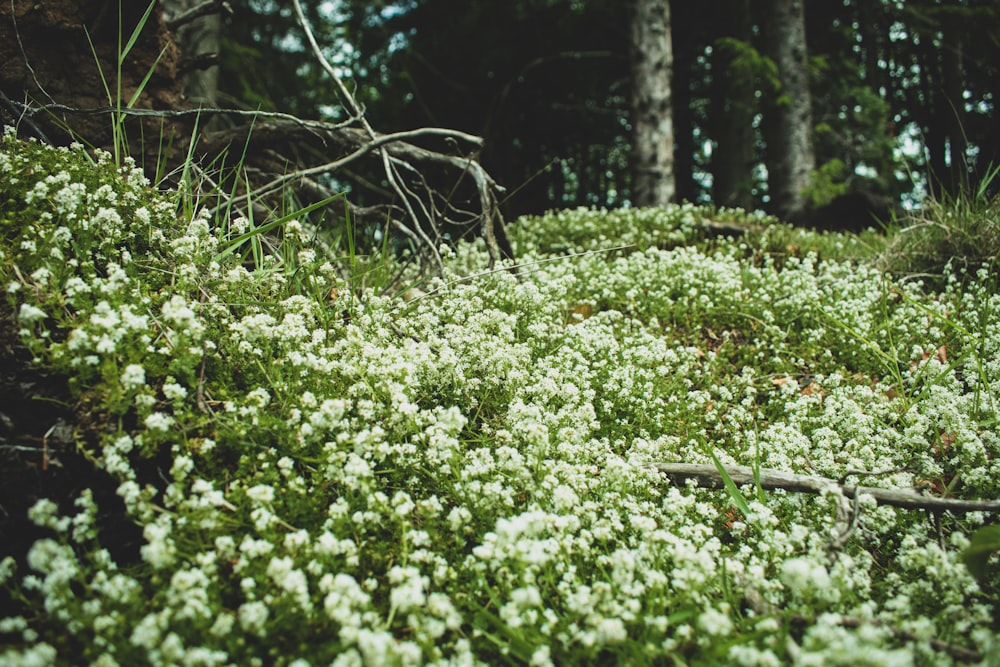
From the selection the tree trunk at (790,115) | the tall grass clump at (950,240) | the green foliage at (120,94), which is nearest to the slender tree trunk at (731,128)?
the tree trunk at (790,115)

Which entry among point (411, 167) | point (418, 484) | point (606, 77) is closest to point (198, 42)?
point (411, 167)

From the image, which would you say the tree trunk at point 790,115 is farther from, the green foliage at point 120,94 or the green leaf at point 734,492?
the green foliage at point 120,94

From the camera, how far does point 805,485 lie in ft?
8.51

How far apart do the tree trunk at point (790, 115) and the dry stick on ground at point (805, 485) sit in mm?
9399

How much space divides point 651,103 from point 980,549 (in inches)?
337

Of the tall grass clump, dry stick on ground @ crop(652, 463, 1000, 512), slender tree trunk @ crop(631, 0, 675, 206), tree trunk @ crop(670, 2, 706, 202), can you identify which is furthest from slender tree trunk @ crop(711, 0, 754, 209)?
dry stick on ground @ crop(652, 463, 1000, 512)

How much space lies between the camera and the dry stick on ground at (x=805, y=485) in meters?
2.34

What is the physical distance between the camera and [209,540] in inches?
82.8

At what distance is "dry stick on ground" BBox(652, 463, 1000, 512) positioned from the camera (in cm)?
234

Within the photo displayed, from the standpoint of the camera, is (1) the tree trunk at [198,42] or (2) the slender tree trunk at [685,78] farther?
(2) the slender tree trunk at [685,78]

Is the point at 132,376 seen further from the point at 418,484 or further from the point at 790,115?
the point at 790,115

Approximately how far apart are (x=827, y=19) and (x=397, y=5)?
1211 cm

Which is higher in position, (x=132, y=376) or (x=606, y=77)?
(x=606, y=77)

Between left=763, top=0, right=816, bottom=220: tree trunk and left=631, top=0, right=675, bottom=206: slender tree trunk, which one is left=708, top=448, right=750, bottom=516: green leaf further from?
left=763, top=0, right=816, bottom=220: tree trunk
